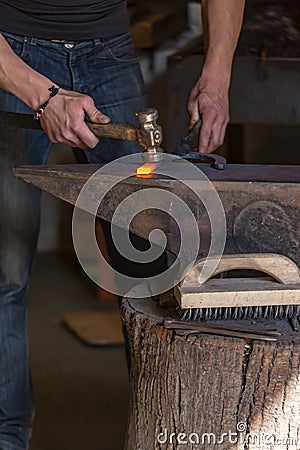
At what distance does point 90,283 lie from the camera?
3990 millimetres

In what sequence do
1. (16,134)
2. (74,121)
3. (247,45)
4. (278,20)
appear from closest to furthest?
1. (74,121)
2. (16,134)
3. (247,45)
4. (278,20)

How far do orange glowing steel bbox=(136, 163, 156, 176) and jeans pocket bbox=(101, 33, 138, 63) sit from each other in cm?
53

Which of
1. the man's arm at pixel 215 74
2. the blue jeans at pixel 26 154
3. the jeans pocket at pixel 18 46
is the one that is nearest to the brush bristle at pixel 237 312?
the man's arm at pixel 215 74

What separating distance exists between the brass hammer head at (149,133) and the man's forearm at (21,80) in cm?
26

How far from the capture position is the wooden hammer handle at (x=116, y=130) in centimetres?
197

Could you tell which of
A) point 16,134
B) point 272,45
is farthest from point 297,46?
point 16,134

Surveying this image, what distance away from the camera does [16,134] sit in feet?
7.57

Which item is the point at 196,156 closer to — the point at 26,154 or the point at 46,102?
the point at 46,102

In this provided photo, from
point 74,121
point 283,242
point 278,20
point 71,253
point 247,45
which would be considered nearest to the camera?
point 283,242

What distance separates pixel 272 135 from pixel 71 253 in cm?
112

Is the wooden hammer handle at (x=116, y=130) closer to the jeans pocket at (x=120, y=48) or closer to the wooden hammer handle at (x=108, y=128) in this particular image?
the wooden hammer handle at (x=108, y=128)

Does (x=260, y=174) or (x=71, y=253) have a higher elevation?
(x=260, y=174)

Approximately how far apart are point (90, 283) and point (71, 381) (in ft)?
2.96

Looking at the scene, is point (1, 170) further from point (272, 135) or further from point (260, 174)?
point (272, 135)
